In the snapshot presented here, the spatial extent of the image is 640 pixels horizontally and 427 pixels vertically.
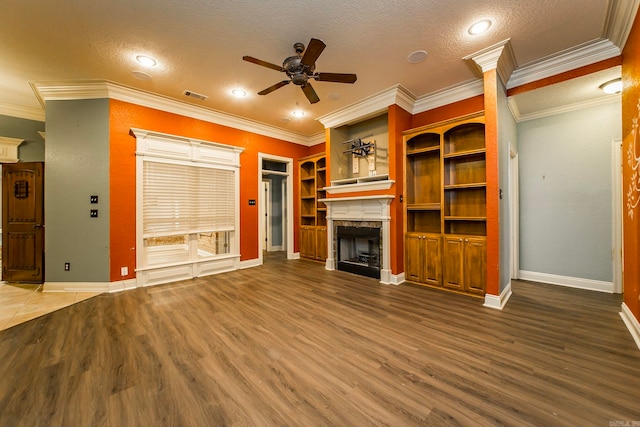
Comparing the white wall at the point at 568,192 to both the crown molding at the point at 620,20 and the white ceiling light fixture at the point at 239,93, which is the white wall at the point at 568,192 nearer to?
the crown molding at the point at 620,20

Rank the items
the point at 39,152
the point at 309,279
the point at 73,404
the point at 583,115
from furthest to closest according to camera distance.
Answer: the point at 39,152 → the point at 309,279 → the point at 583,115 → the point at 73,404

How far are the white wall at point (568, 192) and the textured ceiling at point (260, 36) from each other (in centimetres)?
137

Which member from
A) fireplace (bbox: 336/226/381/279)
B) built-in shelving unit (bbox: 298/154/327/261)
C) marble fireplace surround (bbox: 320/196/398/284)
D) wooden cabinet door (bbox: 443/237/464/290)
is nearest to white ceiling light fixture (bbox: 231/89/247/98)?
built-in shelving unit (bbox: 298/154/327/261)

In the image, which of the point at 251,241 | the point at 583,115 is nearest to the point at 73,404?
the point at 251,241

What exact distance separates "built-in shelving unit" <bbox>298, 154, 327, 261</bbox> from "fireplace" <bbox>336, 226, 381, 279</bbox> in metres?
0.76

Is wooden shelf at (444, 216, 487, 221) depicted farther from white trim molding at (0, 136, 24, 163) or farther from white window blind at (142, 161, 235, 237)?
white trim molding at (0, 136, 24, 163)

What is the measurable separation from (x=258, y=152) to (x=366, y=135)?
2.35 m

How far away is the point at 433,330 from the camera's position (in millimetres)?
2408

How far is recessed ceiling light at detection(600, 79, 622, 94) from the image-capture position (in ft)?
9.84

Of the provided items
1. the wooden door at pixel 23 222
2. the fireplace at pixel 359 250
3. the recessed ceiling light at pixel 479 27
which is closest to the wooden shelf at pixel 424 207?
the fireplace at pixel 359 250

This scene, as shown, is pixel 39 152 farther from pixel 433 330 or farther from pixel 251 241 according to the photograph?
pixel 433 330

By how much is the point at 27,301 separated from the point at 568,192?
7.82 meters

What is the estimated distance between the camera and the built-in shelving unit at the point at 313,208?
18.7ft

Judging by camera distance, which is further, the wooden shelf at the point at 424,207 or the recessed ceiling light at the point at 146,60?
the wooden shelf at the point at 424,207
